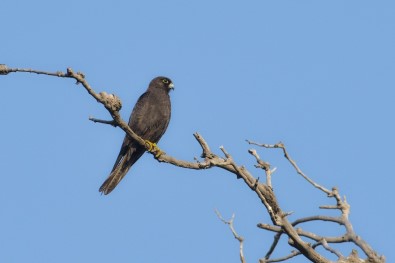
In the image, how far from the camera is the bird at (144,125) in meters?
8.27

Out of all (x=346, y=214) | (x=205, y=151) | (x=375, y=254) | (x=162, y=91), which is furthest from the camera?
(x=162, y=91)

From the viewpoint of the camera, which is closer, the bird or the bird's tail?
the bird's tail

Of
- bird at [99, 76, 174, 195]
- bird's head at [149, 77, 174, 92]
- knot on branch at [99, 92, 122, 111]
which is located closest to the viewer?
knot on branch at [99, 92, 122, 111]

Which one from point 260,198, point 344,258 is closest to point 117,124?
point 260,198

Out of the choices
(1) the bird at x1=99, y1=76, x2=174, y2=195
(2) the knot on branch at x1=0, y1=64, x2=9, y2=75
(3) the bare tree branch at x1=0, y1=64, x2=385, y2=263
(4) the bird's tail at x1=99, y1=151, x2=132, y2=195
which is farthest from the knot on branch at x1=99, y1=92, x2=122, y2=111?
(4) the bird's tail at x1=99, y1=151, x2=132, y2=195

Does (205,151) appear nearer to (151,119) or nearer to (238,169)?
(238,169)

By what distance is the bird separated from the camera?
827 centimetres

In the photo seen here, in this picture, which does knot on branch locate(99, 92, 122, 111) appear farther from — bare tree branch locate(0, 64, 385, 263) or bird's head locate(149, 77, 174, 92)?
bird's head locate(149, 77, 174, 92)

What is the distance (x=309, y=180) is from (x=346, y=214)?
0.32 meters

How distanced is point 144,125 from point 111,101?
3.28 metres

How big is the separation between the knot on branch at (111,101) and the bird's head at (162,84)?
4.36 metres

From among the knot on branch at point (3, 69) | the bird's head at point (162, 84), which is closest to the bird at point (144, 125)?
the bird's head at point (162, 84)

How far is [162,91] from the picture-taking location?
9.80m

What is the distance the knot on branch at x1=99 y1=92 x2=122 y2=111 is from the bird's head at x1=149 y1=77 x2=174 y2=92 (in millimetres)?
4358
